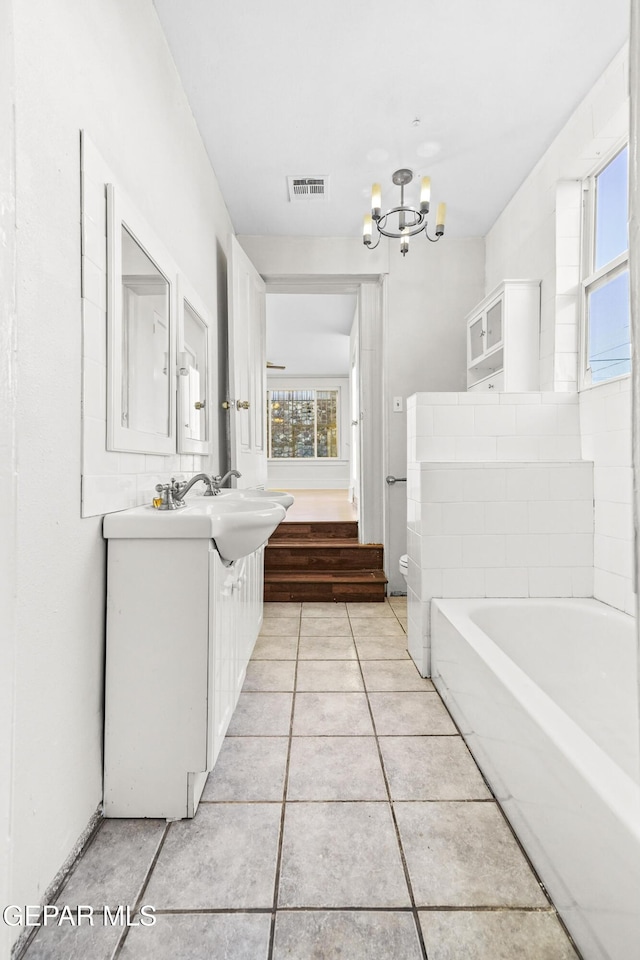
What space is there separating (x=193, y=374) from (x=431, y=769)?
5.73ft

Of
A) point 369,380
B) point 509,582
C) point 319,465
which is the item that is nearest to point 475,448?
point 509,582

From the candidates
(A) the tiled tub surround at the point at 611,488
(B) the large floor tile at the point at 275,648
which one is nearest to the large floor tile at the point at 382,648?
(B) the large floor tile at the point at 275,648

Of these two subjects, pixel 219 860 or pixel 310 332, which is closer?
pixel 219 860

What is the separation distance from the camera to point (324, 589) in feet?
11.0

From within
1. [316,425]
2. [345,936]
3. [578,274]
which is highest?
[578,274]

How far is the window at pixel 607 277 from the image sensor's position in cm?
207

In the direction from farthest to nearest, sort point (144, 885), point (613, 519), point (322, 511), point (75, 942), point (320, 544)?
1. point (322, 511)
2. point (320, 544)
3. point (613, 519)
4. point (144, 885)
5. point (75, 942)

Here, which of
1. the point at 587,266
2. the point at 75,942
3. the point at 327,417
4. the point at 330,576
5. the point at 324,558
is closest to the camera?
the point at 75,942

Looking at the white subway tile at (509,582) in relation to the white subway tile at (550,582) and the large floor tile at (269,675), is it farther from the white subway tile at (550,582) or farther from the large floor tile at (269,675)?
the large floor tile at (269,675)

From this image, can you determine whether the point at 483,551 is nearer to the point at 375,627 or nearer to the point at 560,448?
the point at 560,448

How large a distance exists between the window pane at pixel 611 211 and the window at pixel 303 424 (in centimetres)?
635

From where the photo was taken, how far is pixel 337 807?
133 cm

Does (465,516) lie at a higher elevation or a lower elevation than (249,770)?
higher

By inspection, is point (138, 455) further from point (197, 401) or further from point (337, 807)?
point (337, 807)
